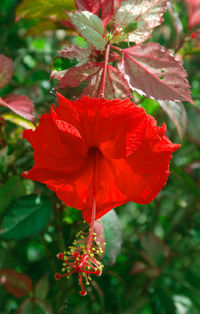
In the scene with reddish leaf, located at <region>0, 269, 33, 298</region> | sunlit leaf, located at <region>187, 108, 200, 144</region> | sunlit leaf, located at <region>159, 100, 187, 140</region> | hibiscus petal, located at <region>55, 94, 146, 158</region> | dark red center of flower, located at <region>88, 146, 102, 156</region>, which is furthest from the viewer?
sunlit leaf, located at <region>187, 108, 200, 144</region>

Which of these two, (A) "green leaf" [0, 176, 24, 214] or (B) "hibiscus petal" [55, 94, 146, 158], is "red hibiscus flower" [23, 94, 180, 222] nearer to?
(B) "hibiscus petal" [55, 94, 146, 158]

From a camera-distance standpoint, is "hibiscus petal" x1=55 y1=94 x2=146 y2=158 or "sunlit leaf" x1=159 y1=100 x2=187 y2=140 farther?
"sunlit leaf" x1=159 y1=100 x2=187 y2=140

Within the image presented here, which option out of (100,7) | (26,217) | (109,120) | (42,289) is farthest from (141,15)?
(42,289)

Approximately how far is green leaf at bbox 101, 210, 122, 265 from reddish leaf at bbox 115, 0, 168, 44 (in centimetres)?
35

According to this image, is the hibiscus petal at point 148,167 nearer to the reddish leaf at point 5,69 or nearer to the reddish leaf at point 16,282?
the reddish leaf at point 5,69

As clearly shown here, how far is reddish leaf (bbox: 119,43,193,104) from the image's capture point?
53 cm

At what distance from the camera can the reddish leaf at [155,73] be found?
53 centimetres

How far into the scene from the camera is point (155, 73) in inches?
21.6

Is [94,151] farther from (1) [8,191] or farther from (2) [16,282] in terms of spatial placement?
(2) [16,282]

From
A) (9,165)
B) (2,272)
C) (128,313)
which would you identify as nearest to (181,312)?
(128,313)

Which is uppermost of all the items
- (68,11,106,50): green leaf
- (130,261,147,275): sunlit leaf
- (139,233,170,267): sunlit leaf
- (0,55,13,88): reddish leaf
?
(68,11,106,50): green leaf

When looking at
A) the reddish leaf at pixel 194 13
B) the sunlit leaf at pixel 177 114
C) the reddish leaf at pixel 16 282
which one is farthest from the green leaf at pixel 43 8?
the reddish leaf at pixel 16 282

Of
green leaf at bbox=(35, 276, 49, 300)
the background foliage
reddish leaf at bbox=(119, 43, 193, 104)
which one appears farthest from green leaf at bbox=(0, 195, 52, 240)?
reddish leaf at bbox=(119, 43, 193, 104)

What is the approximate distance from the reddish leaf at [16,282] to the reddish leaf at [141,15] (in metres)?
0.65
